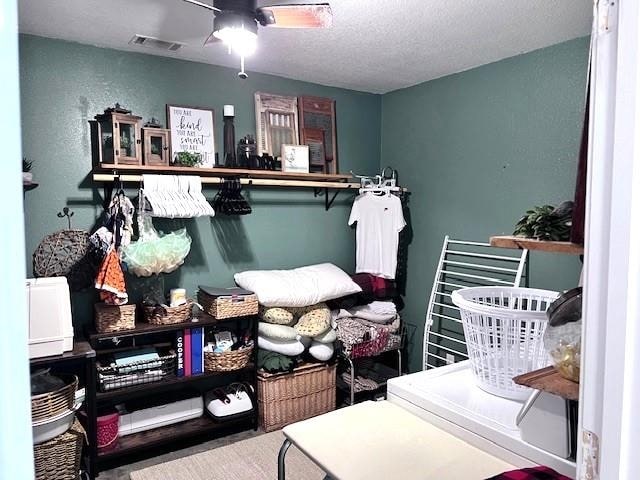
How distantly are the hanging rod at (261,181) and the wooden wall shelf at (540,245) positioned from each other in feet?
7.61

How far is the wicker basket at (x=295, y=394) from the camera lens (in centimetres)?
310

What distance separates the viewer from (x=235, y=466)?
8.79 feet

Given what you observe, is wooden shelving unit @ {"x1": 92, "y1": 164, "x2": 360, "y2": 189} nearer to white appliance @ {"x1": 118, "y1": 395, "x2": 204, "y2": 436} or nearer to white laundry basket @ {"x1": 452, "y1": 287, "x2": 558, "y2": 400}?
white appliance @ {"x1": 118, "y1": 395, "x2": 204, "y2": 436}

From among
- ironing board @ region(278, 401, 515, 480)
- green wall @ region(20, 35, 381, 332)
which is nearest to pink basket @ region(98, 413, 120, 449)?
green wall @ region(20, 35, 381, 332)

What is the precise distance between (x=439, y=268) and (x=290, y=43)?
188cm

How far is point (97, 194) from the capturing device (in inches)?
115

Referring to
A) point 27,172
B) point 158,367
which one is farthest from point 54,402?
point 27,172

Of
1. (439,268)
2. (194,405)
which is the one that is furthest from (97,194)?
(439,268)

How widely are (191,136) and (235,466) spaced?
207 centimetres

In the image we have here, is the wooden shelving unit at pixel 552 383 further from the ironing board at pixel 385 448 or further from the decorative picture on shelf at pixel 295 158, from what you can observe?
the decorative picture on shelf at pixel 295 158

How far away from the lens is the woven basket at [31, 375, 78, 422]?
218cm

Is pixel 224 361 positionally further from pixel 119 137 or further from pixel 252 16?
pixel 252 16

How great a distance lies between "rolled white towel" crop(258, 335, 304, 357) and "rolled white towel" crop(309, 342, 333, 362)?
0.38 feet

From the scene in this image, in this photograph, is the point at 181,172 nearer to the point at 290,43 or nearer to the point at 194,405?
the point at 290,43
